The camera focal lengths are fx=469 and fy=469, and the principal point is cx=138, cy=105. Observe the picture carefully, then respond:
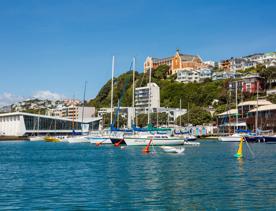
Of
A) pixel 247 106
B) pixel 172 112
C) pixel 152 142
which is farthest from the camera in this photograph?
pixel 172 112

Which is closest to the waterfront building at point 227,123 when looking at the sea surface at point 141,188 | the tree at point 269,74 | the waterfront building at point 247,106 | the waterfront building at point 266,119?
the waterfront building at point 247,106

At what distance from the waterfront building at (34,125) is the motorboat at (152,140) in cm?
8798

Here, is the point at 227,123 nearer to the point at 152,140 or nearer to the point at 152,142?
Result: the point at 152,142

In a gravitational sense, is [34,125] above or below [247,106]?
below

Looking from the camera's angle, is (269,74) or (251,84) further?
(269,74)

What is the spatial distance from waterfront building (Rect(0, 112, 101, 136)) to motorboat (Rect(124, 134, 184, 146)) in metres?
88.0

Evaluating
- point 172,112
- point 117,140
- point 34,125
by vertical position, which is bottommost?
point 117,140

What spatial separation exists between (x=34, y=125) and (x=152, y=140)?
101191 millimetres

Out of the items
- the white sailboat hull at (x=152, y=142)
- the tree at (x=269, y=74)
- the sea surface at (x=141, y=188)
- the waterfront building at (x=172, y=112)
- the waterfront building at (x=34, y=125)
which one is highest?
the tree at (x=269, y=74)

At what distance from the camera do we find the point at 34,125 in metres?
179

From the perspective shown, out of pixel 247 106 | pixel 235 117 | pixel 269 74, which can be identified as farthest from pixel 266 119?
pixel 269 74

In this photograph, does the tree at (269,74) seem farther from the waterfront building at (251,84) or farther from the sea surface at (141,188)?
the sea surface at (141,188)

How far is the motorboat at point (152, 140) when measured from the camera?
8675 centimetres

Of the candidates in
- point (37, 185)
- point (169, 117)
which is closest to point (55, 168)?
point (37, 185)
